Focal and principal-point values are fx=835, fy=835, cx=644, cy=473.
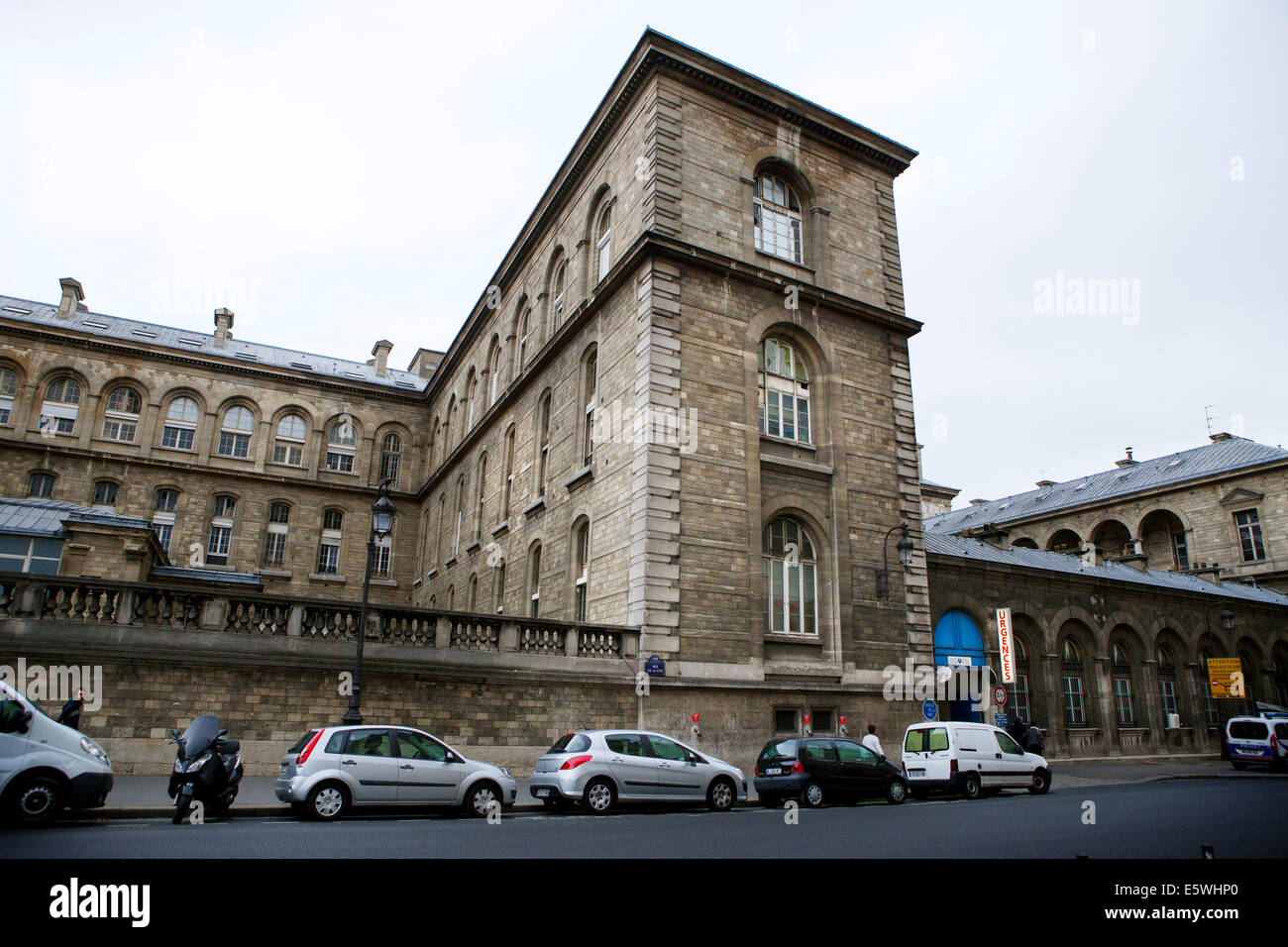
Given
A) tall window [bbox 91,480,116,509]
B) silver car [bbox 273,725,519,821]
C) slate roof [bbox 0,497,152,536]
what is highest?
tall window [bbox 91,480,116,509]

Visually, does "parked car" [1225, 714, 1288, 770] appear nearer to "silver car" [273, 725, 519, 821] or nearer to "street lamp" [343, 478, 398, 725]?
"silver car" [273, 725, 519, 821]

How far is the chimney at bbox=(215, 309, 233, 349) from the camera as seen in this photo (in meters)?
47.0

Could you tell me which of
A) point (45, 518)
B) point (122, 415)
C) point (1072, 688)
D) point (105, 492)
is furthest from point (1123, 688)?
point (122, 415)

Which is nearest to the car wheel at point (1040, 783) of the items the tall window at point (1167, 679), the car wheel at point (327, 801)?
the car wheel at point (327, 801)

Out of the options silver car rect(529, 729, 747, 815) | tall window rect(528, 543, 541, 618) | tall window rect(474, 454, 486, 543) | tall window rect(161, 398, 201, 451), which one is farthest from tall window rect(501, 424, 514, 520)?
tall window rect(161, 398, 201, 451)

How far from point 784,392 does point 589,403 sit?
5679mm

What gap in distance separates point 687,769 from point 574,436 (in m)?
12.3

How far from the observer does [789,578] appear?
836 inches

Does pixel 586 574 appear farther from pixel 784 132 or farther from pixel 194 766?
pixel 784 132

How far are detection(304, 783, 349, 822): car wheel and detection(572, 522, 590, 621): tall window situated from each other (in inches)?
428

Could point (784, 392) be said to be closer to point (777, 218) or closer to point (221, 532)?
point (777, 218)

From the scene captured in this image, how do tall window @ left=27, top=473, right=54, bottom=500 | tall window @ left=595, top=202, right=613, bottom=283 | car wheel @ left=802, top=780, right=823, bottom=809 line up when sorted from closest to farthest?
car wheel @ left=802, top=780, right=823, bottom=809, tall window @ left=595, top=202, right=613, bottom=283, tall window @ left=27, top=473, right=54, bottom=500
